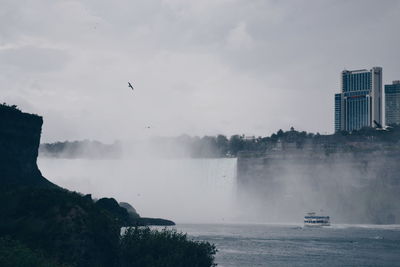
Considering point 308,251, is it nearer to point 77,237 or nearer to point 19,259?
point 77,237

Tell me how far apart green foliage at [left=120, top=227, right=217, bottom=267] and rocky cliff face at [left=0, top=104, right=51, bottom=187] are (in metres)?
26.1

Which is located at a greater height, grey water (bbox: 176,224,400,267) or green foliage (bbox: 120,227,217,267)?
green foliage (bbox: 120,227,217,267)

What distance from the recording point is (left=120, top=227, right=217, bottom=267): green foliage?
134 feet

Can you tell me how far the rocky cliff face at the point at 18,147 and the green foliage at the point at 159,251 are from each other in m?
26.1

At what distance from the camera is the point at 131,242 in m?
42.0

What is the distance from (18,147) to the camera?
7000cm

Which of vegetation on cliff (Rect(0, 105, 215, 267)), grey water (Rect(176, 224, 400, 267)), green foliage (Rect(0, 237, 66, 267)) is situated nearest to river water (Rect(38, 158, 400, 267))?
grey water (Rect(176, 224, 400, 267))

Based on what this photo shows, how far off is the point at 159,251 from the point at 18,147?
111 feet

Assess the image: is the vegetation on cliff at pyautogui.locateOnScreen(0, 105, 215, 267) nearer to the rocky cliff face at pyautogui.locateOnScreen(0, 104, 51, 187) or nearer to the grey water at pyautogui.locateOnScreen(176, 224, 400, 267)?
the grey water at pyautogui.locateOnScreen(176, 224, 400, 267)

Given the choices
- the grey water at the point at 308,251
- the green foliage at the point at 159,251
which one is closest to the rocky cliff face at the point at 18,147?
the grey water at the point at 308,251

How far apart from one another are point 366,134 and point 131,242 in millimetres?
161154

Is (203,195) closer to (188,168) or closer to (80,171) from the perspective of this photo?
(188,168)

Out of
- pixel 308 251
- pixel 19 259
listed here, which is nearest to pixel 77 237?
pixel 19 259

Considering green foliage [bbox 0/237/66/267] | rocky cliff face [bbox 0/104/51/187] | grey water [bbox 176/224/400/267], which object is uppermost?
rocky cliff face [bbox 0/104/51/187]
